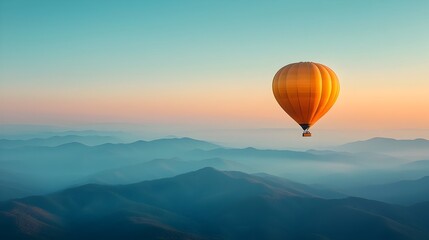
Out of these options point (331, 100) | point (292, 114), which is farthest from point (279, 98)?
point (331, 100)

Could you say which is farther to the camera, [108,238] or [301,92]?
[108,238]

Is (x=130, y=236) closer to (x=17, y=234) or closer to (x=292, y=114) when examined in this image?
(x=17, y=234)

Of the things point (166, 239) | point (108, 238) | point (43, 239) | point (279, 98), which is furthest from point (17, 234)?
point (279, 98)

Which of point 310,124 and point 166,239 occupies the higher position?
point 310,124

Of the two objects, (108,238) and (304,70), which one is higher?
(304,70)

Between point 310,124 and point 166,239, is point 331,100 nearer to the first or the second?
point 310,124

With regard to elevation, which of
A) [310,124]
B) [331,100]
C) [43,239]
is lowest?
[43,239]
